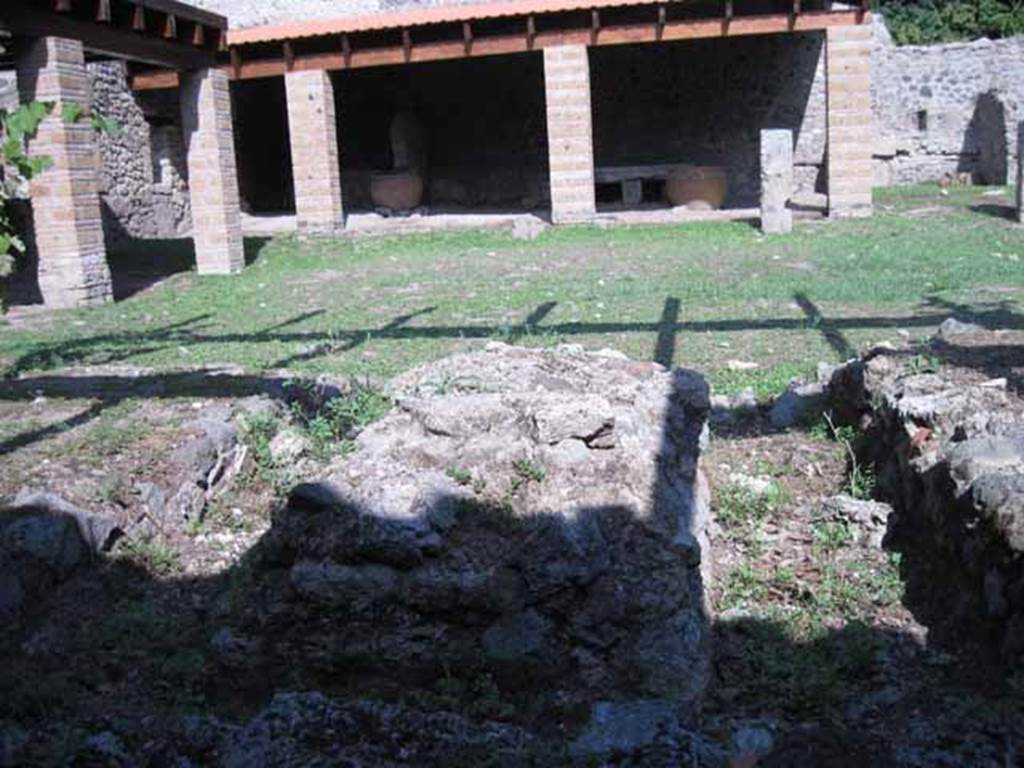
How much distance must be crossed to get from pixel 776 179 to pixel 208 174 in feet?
24.4

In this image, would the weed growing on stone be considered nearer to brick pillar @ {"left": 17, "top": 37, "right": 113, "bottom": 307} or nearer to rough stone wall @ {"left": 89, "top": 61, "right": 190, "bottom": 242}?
brick pillar @ {"left": 17, "top": 37, "right": 113, "bottom": 307}

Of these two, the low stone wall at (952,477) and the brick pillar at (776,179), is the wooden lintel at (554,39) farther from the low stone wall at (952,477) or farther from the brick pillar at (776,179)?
the low stone wall at (952,477)

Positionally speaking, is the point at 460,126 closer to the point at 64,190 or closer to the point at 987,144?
the point at 987,144

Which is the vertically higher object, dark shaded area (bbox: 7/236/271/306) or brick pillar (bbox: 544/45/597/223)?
brick pillar (bbox: 544/45/597/223)

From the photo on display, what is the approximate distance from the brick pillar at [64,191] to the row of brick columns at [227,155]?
11 mm

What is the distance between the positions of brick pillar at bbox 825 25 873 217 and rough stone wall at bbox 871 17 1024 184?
21.0 feet

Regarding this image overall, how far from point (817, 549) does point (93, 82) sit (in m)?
14.8

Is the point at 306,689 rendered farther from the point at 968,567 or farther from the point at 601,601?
the point at 968,567

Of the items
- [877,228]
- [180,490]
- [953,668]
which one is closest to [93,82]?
[877,228]

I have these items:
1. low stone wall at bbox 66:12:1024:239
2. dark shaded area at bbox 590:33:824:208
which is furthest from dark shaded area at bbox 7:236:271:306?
dark shaded area at bbox 590:33:824:208

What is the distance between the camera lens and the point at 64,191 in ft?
38.3

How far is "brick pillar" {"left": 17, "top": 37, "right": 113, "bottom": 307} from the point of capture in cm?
1136

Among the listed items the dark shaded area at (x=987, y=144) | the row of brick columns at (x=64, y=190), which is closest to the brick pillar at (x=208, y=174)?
the row of brick columns at (x=64, y=190)

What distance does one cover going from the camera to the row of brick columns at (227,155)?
1163 centimetres
